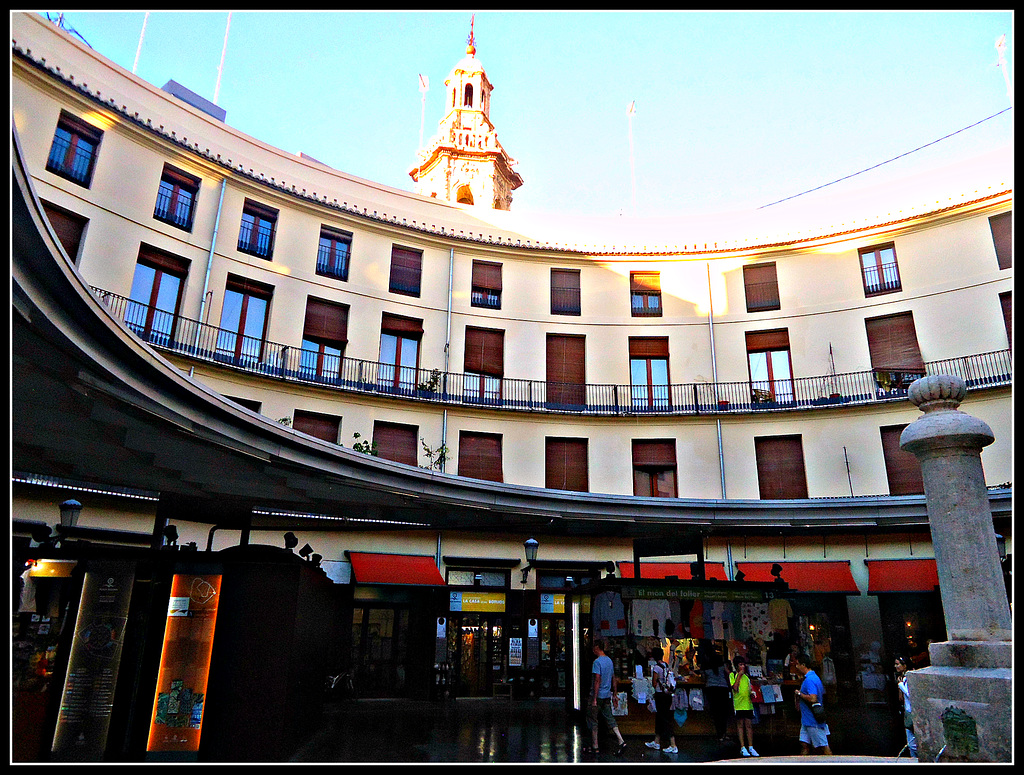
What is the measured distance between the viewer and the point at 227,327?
68.6 feet

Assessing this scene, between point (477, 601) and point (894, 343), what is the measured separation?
1579 cm

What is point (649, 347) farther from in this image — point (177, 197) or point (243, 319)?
point (177, 197)

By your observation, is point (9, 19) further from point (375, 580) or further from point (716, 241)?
point (716, 241)

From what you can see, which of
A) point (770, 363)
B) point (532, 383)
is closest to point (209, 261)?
point (532, 383)

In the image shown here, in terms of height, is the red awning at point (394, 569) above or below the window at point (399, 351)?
below

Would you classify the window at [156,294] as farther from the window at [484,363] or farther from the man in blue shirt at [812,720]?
the man in blue shirt at [812,720]

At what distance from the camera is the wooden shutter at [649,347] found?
25109mm

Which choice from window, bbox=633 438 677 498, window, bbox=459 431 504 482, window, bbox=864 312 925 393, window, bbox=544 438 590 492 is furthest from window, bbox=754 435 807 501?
window, bbox=459 431 504 482

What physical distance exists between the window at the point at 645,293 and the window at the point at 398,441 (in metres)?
9.42

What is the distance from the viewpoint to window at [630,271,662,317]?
25.7 m

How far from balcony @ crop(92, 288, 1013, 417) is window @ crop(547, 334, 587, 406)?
50 mm

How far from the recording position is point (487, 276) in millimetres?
25406

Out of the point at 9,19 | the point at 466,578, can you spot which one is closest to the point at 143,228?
the point at 466,578

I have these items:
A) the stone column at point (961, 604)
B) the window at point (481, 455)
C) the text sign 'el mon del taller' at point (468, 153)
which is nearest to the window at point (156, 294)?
the window at point (481, 455)
